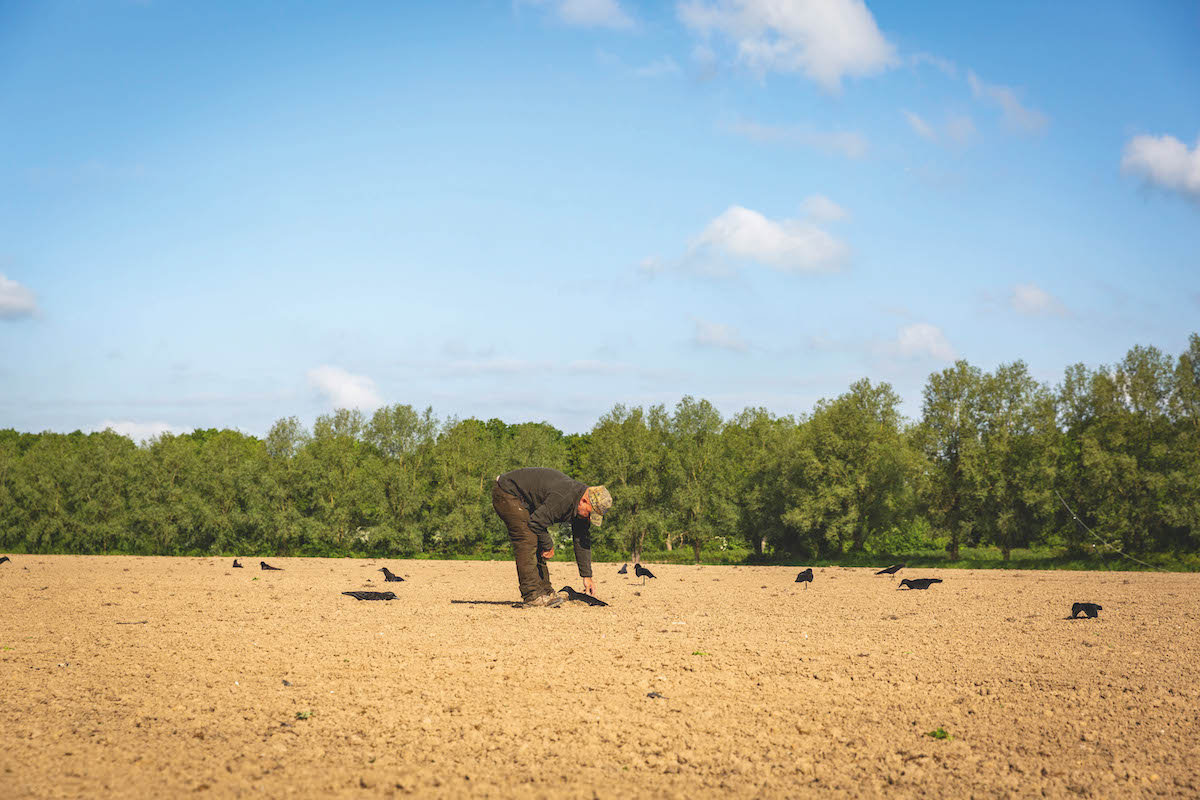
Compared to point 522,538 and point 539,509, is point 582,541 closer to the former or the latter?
point 522,538

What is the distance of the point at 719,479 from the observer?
66188 mm

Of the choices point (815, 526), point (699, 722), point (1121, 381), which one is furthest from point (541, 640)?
point (1121, 381)

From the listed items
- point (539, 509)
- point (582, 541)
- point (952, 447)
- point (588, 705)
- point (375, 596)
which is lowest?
point (375, 596)

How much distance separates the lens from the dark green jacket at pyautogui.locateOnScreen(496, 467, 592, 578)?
1492cm

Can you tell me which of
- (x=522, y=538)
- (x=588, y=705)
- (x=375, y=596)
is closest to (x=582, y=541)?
(x=522, y=538)

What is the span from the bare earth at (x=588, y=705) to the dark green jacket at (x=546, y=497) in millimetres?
1517

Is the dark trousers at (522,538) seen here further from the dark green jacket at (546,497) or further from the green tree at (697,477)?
the green tree at (697,477)

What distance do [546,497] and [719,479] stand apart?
172 ft

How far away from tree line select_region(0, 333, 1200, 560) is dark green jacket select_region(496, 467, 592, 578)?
44.2m

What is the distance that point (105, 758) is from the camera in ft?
21.9

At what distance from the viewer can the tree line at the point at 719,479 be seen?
5319cm

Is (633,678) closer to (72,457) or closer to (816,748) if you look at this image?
(816,748)

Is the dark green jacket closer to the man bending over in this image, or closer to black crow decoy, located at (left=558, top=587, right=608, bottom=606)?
the man bending over

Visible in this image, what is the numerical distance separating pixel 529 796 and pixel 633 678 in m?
3.62
